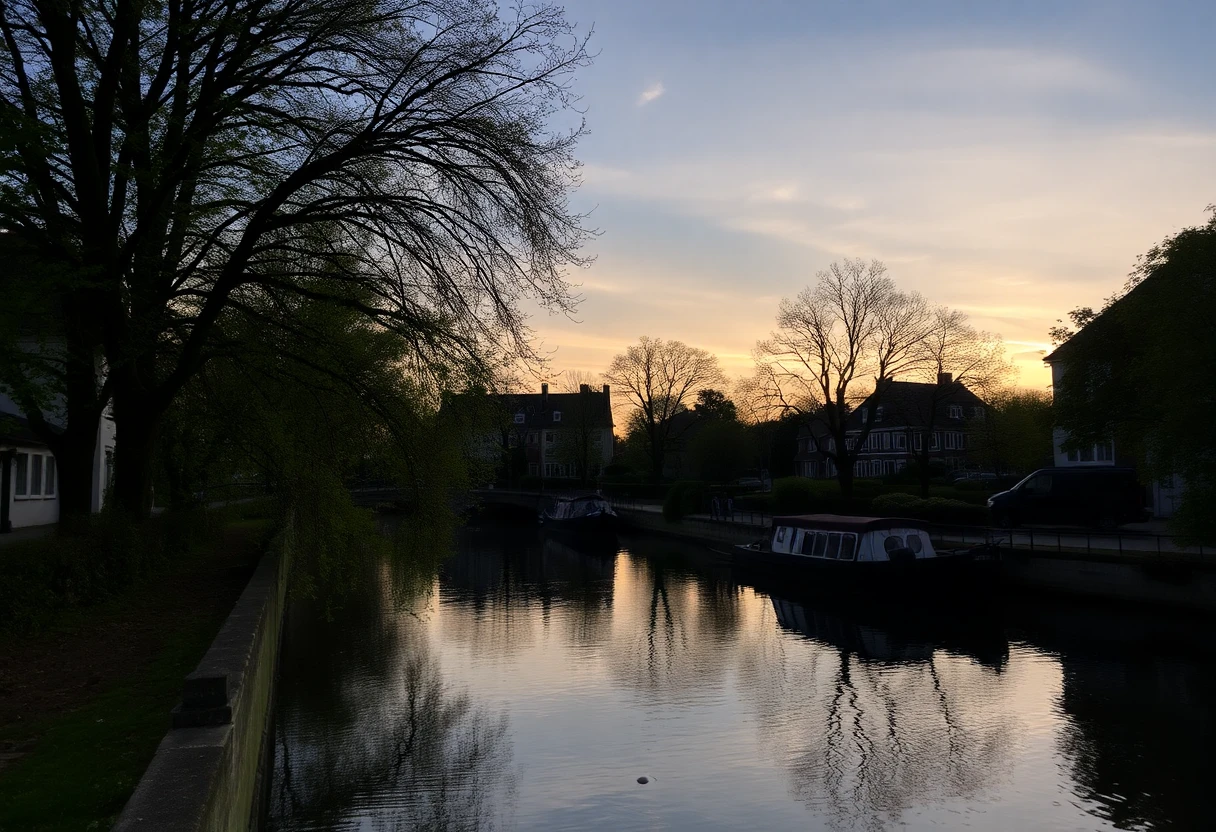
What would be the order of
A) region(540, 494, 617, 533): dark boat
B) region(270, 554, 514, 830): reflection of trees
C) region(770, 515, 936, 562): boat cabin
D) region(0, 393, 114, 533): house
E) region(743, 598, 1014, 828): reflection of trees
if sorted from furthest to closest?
region(540, 494, 617, 533): dark boat → region(0, 393, 114, 533): house → region(770, 515, 936, 562): boat cabin → region(743, 598, 1014, 828): reflection of trees → region(270, 554, 514, 830): reflection of trees

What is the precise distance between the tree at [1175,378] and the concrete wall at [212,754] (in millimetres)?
19597

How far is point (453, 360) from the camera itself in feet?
44.9

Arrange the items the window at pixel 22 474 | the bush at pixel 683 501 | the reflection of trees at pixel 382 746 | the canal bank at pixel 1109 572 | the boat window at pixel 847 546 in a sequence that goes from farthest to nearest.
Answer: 1. the bush at pixel 683 501
2. the window at pixel 22 474
3. the boat window at pixel 847 546
4. the canal bank at pixel 1109 572
5. the reflection of trees at pixel 382 746

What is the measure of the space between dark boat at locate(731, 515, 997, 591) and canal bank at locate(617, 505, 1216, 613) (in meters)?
0.97

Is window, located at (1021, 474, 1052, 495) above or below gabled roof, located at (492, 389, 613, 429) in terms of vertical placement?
below

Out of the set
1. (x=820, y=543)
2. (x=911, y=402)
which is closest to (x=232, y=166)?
(x=820, y=543)

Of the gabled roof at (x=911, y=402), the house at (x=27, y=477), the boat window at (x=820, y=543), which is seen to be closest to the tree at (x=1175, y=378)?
the boat window at (x=820, y=543)

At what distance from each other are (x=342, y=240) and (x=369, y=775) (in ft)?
27.1

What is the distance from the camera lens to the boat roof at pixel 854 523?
92.2 ft

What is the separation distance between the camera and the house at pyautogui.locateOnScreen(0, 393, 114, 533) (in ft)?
92.0

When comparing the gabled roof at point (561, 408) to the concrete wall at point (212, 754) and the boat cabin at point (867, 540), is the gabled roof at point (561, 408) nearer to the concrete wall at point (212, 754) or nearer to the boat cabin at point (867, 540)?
the concrete wall at point (212, 754)

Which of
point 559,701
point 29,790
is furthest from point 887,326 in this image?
point 29,790

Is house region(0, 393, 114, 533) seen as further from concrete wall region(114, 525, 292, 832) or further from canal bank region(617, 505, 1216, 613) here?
canal bank region(617, 505, 1216, 613)

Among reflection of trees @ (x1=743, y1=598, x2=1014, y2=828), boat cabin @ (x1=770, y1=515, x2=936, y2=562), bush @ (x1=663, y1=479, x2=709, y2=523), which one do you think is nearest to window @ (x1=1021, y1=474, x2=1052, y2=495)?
boat cabin @ (x1=770, y1=515, x2=936, y2=562)
